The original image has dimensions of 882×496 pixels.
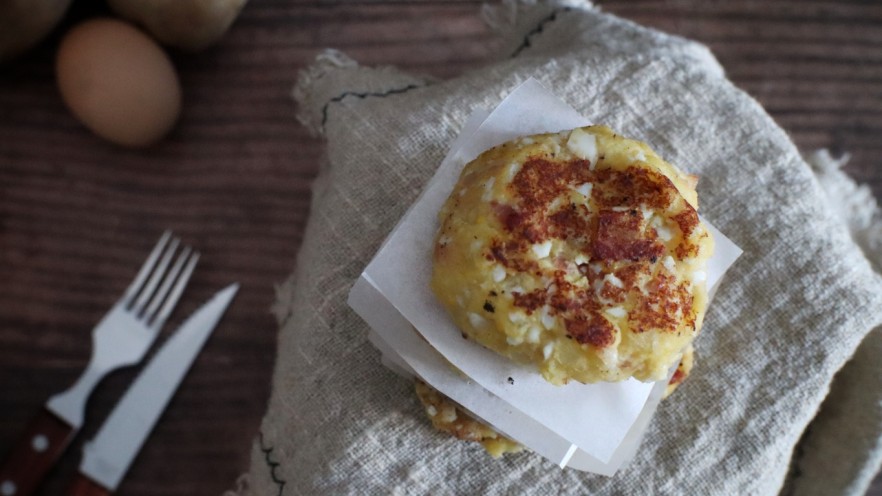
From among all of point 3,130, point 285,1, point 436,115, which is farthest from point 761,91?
point 3,130

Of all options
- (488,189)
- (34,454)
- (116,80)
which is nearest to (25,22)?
(116,80)

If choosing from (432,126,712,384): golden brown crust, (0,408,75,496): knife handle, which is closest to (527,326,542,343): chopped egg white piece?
(432,126,712,384): golden brown crust

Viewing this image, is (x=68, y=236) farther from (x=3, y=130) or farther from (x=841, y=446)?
(x=841, y=446)

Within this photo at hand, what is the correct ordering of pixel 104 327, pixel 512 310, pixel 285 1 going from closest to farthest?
1. pixel 512 310
2. pixel 104 327
3. pixel 285 1

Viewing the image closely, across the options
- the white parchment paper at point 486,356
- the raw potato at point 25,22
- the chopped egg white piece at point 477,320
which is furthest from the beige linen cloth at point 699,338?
the raw potato at point 25,22

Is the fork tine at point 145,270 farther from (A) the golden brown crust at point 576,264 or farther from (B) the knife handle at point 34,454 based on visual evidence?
(A) the golden brown crust at point 576,264

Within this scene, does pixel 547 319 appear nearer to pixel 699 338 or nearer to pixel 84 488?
pixel 699 338

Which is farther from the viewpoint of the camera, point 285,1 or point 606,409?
point 285,1
